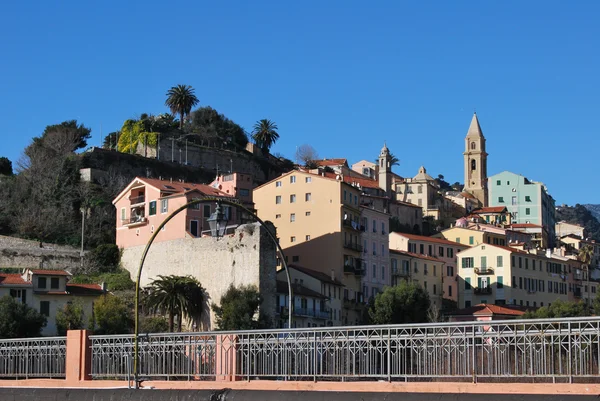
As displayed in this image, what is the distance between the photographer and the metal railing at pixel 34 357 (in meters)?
32.1

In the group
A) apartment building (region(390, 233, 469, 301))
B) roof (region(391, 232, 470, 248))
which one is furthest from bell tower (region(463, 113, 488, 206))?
apartment building (region(390, 233, 469, 301))

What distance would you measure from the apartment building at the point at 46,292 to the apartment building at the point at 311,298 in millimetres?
13784

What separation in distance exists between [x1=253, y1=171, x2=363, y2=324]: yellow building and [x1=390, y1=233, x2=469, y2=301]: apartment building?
518 inches

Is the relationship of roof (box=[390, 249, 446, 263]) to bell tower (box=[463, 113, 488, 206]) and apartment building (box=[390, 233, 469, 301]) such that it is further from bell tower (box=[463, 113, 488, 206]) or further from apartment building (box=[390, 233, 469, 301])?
bell tower (box=[463, 113, 488, 206])

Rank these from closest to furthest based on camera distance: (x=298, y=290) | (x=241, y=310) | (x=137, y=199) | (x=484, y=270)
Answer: (x=241, y=310), (x=298, y=290), (x=137, y=199), (x=484, y=270)

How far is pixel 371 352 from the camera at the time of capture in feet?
84.1

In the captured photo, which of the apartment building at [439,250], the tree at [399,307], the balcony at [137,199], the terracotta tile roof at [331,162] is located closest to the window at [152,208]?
the balcony at [137,199]

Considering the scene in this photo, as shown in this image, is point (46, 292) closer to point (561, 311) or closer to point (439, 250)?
point (561, 311)

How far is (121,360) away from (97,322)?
1566 inches

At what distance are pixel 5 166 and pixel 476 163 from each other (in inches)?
3489

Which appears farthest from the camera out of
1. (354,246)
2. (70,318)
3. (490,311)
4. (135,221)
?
(354,246)

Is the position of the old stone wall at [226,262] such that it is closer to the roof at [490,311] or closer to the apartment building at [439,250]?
the roof at [490,311]

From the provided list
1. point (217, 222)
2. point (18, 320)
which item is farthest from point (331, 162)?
point (217, 222)

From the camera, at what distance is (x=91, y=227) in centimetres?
8962
